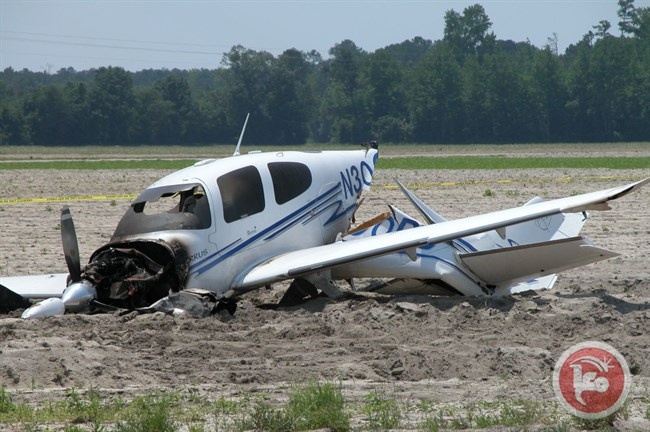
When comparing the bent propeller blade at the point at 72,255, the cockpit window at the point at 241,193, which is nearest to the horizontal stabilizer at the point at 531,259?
the cockpit window at the point at 241,193

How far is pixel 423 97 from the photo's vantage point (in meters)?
140

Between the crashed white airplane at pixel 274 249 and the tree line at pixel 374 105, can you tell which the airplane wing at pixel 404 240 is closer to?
the crashed white airplane at pixel 274 249

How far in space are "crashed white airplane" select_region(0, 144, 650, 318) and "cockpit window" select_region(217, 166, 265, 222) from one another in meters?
0.02

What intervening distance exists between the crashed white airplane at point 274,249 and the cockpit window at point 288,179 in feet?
0.05

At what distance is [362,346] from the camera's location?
11367 mm

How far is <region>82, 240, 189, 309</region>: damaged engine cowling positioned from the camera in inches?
517

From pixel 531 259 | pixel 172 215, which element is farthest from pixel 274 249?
pixel 531 259

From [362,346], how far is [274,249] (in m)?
3.45

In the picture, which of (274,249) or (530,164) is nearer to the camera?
(274,249)

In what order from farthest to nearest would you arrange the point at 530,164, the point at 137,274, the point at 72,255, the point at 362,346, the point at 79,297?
the point at 530,164 → the point at 72,255 → the point at 137,274 → the point at 79,297 → the point at 362,346

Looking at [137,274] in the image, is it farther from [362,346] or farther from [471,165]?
[471,165]

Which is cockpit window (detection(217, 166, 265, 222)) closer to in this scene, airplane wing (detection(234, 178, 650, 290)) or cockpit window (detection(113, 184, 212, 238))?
cockpit window (detection(113, 184, 212, 238))

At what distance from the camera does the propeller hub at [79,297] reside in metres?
13.0

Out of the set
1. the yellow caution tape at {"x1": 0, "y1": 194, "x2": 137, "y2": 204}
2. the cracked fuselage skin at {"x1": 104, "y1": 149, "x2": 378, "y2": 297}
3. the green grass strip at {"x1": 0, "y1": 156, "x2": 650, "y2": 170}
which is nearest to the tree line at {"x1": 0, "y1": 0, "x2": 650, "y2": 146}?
the green grass strip at {"x1": 0, "y1": 156, "x2": 650, "y2": 170}
